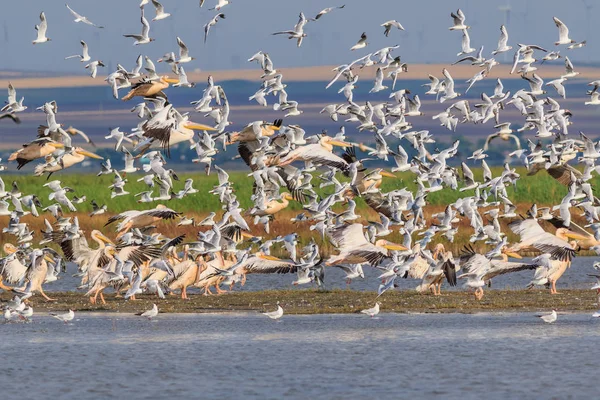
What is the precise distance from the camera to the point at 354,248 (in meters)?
19.7

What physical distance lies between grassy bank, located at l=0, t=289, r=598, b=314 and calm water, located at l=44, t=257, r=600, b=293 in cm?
176

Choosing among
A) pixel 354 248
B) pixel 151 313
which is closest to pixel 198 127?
pixel 354 248

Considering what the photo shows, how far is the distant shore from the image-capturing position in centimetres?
1969

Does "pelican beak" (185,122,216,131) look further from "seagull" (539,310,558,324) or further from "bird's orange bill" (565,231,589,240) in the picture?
"seagull" (539,310,558,324)

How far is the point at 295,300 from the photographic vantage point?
21156 millimetres

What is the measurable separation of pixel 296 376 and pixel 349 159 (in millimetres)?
7071

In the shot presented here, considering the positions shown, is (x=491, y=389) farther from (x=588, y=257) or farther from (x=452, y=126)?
(x=588, y=257)

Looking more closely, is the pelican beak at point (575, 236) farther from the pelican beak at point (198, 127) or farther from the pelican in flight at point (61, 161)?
the pelican in flight at point (61, 161)

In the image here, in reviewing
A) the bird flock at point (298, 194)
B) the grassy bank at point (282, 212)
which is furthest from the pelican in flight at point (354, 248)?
the grassy bank at point (282, 212)

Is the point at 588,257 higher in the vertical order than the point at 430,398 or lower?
higher

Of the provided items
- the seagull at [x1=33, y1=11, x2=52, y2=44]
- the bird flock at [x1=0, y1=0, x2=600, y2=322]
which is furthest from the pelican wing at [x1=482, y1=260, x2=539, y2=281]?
the seagull at [x1=33, y1=11, x2=52, y2=44]

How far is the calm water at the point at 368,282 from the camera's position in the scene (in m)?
24.2

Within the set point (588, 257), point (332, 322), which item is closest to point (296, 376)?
point (332, 322)

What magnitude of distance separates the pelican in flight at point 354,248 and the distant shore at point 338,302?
2.45ft
